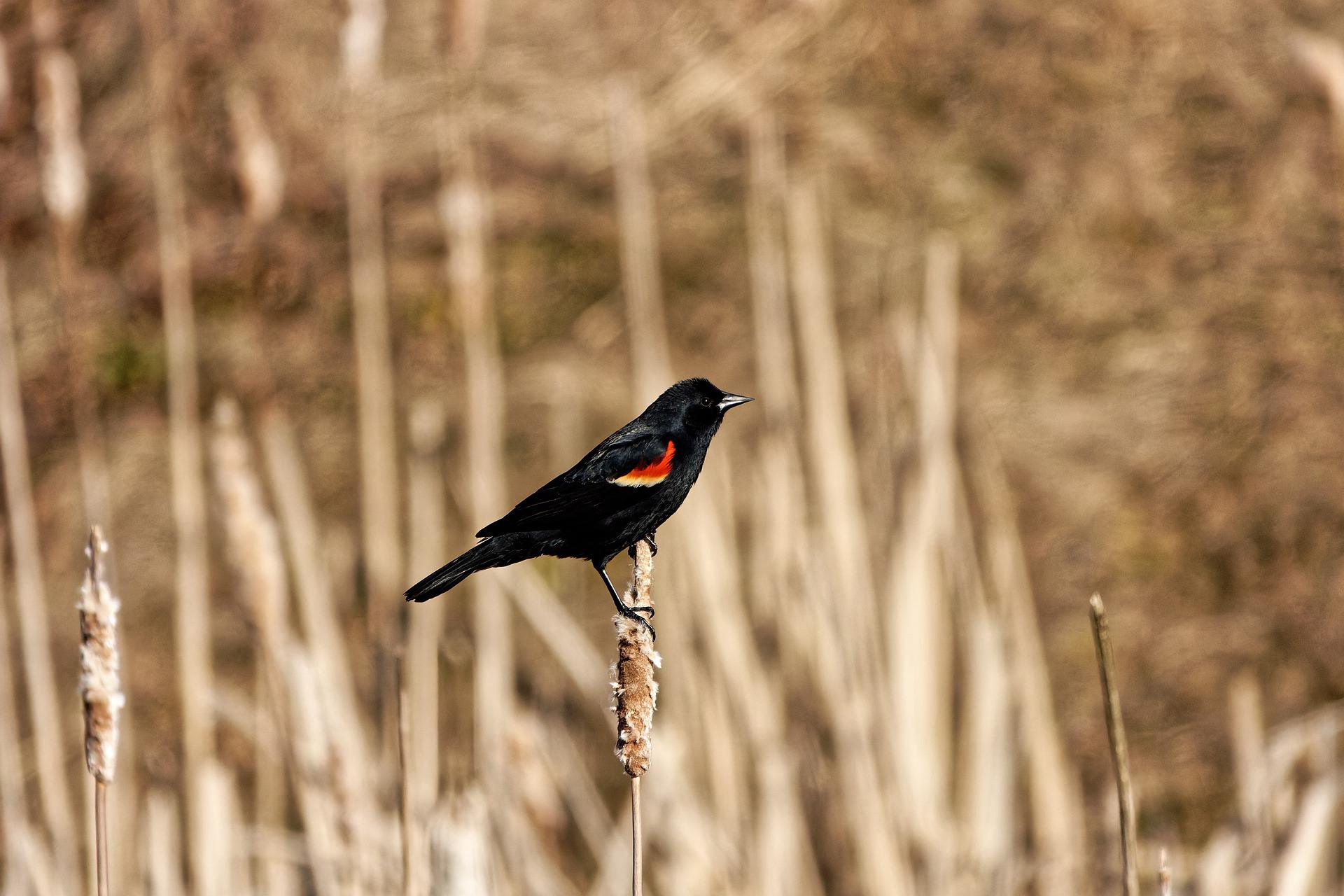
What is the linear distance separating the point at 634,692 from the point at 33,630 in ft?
4.90

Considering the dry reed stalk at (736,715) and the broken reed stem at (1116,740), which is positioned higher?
the dry reed stalk at (736,715)

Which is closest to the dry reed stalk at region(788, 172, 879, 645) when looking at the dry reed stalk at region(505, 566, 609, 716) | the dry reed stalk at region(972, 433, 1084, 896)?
the dry reed stalk at region(972, 433, 1084, 896)

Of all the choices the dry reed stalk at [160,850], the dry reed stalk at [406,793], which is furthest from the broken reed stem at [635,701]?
the dry reed stalk at [160,850]

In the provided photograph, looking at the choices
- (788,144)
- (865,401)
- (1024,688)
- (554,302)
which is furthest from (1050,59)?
(1024,688)

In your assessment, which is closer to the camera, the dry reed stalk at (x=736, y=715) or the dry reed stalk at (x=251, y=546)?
the dry reed stalk at (x=251, y=546)

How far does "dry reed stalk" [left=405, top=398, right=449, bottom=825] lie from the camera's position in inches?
86.5

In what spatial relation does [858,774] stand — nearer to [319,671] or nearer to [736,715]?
[736,715]

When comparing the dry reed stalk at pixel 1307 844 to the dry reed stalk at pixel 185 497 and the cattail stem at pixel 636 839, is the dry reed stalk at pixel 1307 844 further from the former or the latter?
the dry reed stalk at pixel 185 497

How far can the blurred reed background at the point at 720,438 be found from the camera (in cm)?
222

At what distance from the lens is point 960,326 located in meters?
4.95

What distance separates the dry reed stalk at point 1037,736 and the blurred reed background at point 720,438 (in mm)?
13

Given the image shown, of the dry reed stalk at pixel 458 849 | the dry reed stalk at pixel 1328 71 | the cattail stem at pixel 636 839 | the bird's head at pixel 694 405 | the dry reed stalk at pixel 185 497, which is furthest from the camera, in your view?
the dry reed stalk at pixel 1328 71

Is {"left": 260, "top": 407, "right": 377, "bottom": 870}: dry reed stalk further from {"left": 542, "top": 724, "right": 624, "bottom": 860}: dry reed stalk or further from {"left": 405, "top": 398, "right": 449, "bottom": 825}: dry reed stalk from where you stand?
{"left": 542, "top": 724, "right": 624, "bottom": 860}: dry reed stalk

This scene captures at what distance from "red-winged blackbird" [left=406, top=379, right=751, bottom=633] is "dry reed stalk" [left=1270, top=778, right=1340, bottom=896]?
52.6 inches
